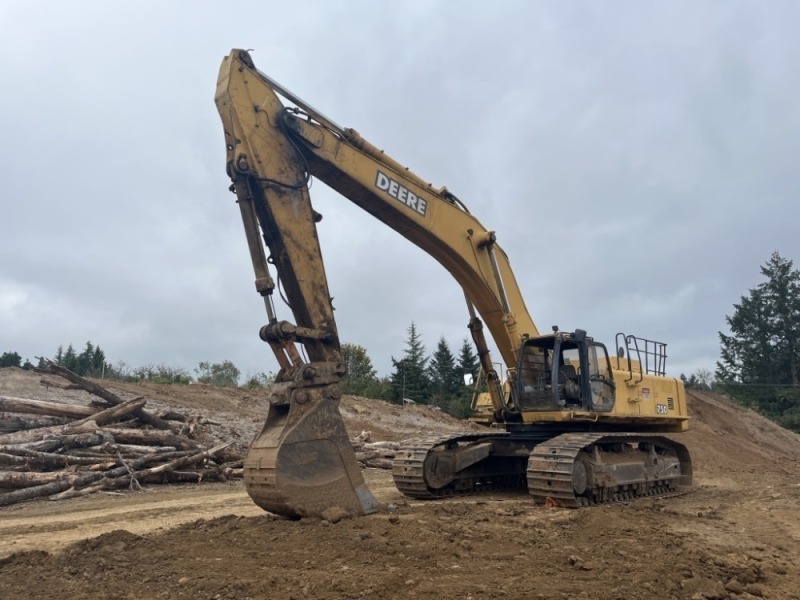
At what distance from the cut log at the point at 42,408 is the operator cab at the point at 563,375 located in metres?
9.46

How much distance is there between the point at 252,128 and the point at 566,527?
18.3ft

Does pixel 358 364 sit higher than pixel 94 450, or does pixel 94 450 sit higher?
pixel 358 364

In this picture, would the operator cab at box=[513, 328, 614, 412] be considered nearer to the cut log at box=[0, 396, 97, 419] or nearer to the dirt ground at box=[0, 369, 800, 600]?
the dirt ground at box=[0, 369, 800, 600]

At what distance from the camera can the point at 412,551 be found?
5.65 m

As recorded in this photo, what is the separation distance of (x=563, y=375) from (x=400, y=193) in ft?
12.5

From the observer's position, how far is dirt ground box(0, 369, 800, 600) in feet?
15.5

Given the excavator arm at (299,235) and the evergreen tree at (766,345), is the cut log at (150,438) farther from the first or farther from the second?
the evergreen tree at (766,345)

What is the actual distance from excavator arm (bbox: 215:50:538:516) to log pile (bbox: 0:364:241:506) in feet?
19.4

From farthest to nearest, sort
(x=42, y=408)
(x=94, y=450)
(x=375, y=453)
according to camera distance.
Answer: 1. (x=375, y=453)
2. (x=42, y=408)
3. (x=94, y=450)

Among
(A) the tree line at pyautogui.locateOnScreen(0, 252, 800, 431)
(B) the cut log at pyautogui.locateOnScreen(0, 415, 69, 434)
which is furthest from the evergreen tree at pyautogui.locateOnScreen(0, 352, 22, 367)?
(B) the cut log at pyautogui.locateOnScreen(0, 415, 69, 434)

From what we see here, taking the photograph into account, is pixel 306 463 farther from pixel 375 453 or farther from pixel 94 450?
pixel 375 453

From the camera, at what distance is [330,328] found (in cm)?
778

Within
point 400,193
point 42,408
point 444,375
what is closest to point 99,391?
point 42,408

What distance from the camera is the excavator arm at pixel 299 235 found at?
6.79 m
